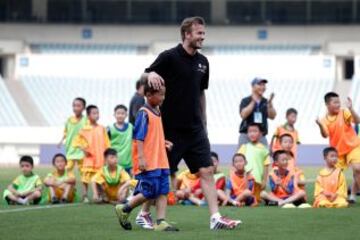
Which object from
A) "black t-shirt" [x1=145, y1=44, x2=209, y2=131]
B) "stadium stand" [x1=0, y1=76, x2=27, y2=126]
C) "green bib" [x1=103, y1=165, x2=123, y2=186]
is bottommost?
"stadium stand" [x1=0, y1=76, x2=27, y2=126]

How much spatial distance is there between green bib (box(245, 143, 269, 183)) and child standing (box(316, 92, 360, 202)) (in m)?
1.00

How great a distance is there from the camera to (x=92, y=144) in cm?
1888

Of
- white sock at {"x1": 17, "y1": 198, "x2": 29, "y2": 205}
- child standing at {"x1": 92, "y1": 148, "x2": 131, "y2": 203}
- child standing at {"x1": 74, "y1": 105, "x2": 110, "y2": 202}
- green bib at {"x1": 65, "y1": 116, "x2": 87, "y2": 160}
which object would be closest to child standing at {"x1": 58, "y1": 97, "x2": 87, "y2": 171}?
green bib at {"x1": 65, "y1": 116, "x2": 87, "y2": 160}

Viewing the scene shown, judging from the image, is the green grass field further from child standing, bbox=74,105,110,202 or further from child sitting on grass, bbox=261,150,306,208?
child standing, bbox=74,105,110,202

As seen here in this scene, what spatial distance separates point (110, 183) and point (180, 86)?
535 cm

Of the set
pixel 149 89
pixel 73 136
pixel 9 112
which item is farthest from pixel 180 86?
pixel 9 112

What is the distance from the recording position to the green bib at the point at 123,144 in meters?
19.2

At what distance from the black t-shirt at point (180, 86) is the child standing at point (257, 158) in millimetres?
5362

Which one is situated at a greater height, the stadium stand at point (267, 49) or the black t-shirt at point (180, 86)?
the black t-shirt at point (180, 86)

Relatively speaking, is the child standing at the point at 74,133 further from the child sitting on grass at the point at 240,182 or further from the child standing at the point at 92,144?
the child sitting on grass at the point at 240,182

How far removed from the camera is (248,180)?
17.2m

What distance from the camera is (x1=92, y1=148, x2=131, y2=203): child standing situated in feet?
55.9

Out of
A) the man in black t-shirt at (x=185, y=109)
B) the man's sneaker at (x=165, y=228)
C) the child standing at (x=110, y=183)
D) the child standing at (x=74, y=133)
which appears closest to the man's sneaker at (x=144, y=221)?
the man's sneaker at (x=165, y=228)

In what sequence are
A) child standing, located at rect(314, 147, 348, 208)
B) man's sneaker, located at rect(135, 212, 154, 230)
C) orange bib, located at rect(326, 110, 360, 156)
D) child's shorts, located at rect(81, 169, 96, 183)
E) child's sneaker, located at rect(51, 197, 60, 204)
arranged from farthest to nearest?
child's shorts, located at rect(81, 169, 96, 183)
child's sneaker, located at rect(51, 197, 60, 204)
orange bib, located at rect(326, 110, 360, 156)
child standing, located at rect(314, 147, 348, 208)
man's sneaker, located at rect(135, 212, 154, 230)
